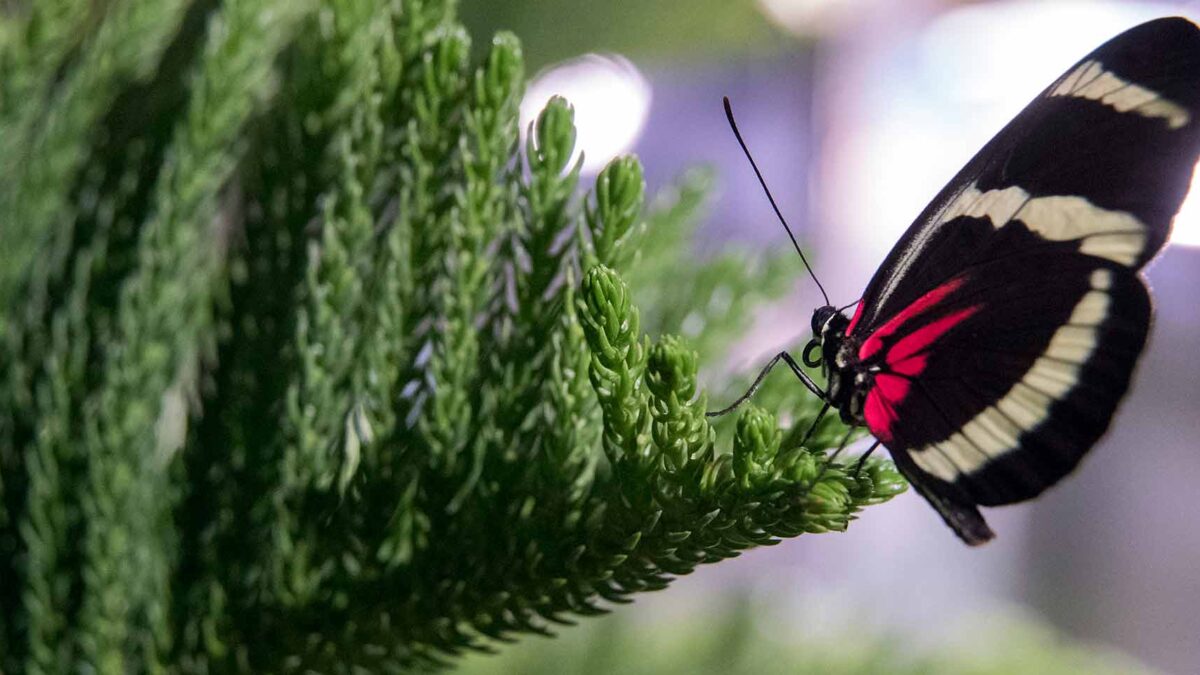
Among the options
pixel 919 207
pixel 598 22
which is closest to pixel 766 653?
pixel 598 22

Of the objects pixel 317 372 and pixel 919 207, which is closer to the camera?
pixel 317 372

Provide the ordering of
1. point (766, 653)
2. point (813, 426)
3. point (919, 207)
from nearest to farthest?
point (813, 426) < point (766, 653) < point (919, 207)

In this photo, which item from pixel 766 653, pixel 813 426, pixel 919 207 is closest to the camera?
pixel 813 426

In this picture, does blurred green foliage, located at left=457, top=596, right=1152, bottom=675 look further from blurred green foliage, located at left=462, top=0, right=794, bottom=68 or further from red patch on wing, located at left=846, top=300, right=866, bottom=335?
blurred green foliage, located at left=462, top=0, right=794, bottom=68

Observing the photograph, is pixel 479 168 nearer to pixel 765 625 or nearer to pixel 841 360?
pixel 841 360

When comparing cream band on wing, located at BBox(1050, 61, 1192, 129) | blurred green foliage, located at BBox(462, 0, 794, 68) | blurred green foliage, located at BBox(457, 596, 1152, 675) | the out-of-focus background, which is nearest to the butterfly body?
cream band on wing, located at BBox(1050, 61, 1192, 129)

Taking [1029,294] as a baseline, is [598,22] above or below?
above

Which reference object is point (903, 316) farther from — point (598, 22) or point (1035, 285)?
point (598, 22)
